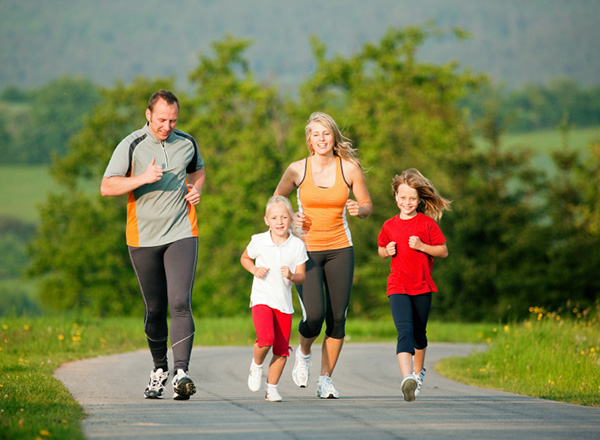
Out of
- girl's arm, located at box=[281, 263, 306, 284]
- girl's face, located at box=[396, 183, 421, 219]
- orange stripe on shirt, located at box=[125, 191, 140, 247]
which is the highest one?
girl's face, located at box=[396, 183, 421, 219]

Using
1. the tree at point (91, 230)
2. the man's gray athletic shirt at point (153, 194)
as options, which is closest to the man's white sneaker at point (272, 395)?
the man's gray athletic shirt at point (153, 194)

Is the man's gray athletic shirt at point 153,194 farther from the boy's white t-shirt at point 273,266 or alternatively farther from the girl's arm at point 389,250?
the girl's arm at point 389,250

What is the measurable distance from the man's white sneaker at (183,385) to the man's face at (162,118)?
196 centimetres

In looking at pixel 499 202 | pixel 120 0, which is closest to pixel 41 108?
pixel 499 202

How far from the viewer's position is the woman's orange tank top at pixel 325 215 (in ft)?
26.1

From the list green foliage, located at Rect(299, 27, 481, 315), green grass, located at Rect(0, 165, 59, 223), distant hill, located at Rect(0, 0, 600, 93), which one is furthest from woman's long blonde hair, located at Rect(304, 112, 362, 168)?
distant hill, located at Rect(0, 0, 600, 93)

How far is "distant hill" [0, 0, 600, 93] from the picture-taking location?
137625 millimetres

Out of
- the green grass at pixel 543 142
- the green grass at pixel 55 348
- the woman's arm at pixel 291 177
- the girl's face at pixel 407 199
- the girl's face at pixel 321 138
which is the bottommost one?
the green grass at pixel 55 348

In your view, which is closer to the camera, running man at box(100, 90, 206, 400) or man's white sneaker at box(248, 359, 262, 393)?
running man at box(100, 90, 206, 400)

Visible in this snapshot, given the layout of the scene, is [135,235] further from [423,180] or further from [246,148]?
[246,148]

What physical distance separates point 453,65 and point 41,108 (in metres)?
52.6

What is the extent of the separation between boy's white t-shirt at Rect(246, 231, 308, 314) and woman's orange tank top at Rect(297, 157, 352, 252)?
0.92 feet

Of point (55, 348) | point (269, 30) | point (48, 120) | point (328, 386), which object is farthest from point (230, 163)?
point (269, 30)

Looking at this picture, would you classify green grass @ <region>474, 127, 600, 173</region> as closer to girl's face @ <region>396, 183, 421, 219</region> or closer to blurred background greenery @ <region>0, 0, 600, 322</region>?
blurred background greenery @ <region>0, 0, 600, 322</region>
